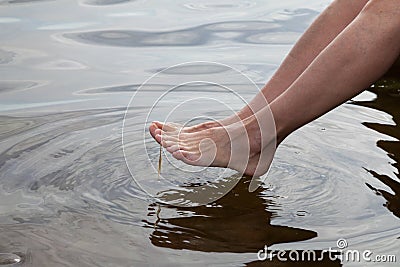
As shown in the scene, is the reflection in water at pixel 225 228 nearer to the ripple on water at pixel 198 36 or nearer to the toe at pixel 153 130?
the toe at pixel 153 130

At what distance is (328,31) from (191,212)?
1.85ft

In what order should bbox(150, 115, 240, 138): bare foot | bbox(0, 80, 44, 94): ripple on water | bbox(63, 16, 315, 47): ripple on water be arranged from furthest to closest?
bbox(63, 16, 315, 47): ripple on water → bbox(0, 80, 44, 94): ripple on water → bbox(150, 115, 240, 138): bare foot

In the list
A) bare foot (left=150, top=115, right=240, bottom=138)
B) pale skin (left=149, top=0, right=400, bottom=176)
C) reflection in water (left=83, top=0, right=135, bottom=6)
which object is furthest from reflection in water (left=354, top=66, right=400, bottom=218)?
reflection in water (left=83, top=0, right=135, bottom=6)

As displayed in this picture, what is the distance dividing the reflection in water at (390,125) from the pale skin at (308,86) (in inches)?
10.0

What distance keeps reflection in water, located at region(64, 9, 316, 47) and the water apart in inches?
0.4

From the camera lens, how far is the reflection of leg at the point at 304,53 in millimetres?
1900

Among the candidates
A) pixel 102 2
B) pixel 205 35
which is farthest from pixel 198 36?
pixel 102 2

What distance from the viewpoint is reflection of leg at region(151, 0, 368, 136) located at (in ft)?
6.23

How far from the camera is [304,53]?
192 centimetres

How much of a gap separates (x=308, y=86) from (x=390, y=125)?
0.60 meters

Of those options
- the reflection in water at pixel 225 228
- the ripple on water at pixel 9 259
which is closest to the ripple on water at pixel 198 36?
the reflection in water at pixel 225 228

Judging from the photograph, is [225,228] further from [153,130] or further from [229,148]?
[153,130]

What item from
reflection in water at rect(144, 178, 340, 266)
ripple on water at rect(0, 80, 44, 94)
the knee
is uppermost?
the knee

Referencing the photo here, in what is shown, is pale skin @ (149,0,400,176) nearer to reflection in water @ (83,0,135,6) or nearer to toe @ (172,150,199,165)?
toe @ (172,150,199,165)
